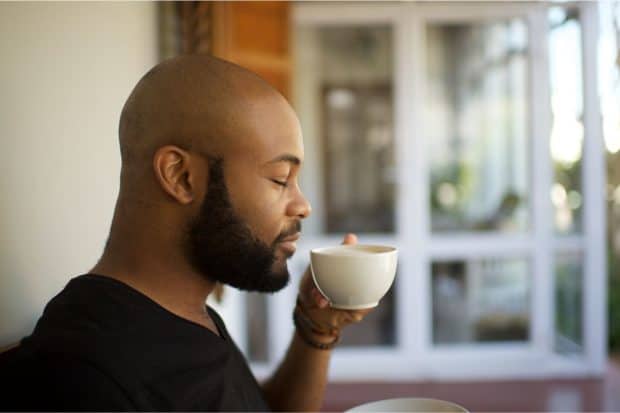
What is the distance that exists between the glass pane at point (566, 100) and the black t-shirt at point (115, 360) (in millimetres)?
3122

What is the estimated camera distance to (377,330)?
3.71m

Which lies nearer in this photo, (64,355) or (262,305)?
(64,355)

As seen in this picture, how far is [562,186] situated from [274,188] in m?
3.11

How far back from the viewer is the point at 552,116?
3.45 m

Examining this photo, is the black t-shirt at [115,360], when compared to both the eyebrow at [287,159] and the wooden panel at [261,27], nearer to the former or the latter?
the eyebrow at [287,159]

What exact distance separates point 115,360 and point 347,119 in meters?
5.02

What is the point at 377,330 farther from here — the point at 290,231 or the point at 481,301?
the point at 290,231

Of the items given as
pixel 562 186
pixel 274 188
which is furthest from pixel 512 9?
pixel 274 188

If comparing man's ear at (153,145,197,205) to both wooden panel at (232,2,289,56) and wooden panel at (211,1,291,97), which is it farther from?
wooden panel at (232,2,289,56)

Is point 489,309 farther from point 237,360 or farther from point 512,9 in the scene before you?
point 237,360

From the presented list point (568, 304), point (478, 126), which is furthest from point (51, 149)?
point (478, 126)

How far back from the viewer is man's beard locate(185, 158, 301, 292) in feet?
2.47

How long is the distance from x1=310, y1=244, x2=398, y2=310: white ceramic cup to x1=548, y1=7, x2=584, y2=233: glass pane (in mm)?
2971

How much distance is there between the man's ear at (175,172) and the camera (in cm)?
72
